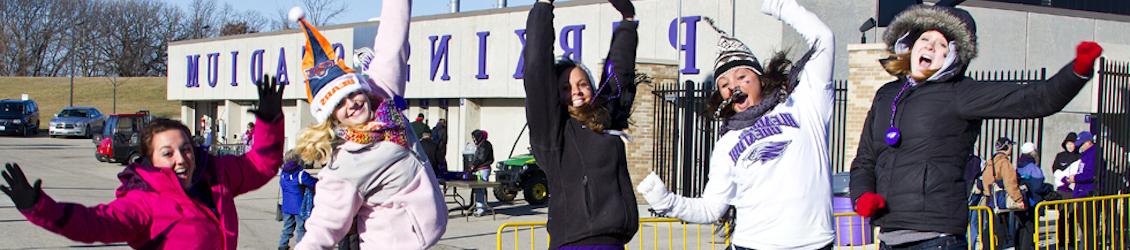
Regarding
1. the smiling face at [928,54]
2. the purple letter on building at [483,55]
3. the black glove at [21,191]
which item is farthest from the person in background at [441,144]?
the black glove at [21,191]

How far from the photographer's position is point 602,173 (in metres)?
4.36

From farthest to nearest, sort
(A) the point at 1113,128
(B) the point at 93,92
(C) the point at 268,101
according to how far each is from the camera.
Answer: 1. (B) the point at 93,92
2. (A) the point at 1113,128
3. (C) the point at 268,101

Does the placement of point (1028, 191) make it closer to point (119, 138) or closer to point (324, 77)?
point (324, 77)

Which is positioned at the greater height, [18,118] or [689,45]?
[689,45]

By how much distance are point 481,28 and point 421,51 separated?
9.39ft

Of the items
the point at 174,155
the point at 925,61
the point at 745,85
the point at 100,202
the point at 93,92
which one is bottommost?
the point at 100,202

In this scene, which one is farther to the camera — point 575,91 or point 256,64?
point 256,64

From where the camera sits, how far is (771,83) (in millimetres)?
4801

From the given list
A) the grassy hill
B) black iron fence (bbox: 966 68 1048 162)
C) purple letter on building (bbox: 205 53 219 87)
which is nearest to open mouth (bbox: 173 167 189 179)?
black iron fence (bbox: 966 68 1048 162)

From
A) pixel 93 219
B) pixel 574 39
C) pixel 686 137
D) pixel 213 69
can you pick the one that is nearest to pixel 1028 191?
pixel 686 137

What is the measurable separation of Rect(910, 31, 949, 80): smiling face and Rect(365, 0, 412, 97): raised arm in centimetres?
211

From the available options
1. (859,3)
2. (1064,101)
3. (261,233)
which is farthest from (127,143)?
(1064,101)

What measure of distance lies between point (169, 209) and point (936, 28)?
10.6 feet

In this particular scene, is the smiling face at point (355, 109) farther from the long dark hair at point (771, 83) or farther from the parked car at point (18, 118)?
the parked car at point (18, 118)
